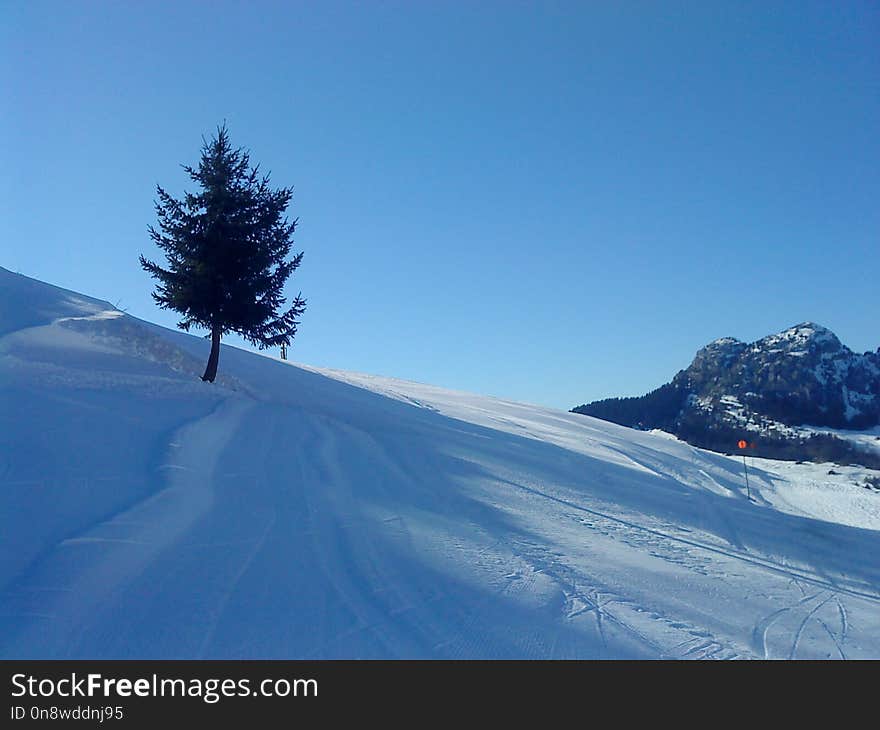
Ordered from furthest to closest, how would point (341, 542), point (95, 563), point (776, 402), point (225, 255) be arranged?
point (776, 402), point (225, 255), point (341, 542), point (95, 563)

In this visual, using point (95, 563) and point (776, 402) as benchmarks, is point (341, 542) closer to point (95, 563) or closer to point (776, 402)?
point (95, 563)

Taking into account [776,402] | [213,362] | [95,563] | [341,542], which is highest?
[776,402]

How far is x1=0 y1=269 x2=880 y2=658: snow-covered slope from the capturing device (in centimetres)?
615

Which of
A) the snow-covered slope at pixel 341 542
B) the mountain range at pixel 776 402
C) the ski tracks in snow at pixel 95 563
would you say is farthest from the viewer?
the mountain range at pixel 776 402

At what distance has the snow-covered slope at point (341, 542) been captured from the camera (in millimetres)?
6148

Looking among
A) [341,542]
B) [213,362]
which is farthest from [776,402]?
[341,542]

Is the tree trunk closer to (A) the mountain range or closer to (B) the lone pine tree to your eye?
(B) the lone pine tree

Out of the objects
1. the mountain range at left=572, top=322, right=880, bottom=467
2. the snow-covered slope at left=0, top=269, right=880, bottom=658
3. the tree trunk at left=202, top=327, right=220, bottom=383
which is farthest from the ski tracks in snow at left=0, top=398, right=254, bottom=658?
the mountain range at left=572, top=322, right=880, bottom=467

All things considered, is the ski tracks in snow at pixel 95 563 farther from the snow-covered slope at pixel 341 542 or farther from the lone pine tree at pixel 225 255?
the lone pine tree at pixel 225 255

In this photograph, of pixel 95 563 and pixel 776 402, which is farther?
pixel 776 402

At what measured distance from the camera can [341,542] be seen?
845 cm

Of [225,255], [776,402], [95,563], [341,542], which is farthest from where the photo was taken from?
[776,402]

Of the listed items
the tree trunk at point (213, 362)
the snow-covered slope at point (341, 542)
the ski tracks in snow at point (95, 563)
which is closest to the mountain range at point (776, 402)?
the snow-covered slope at point (341, 542)
